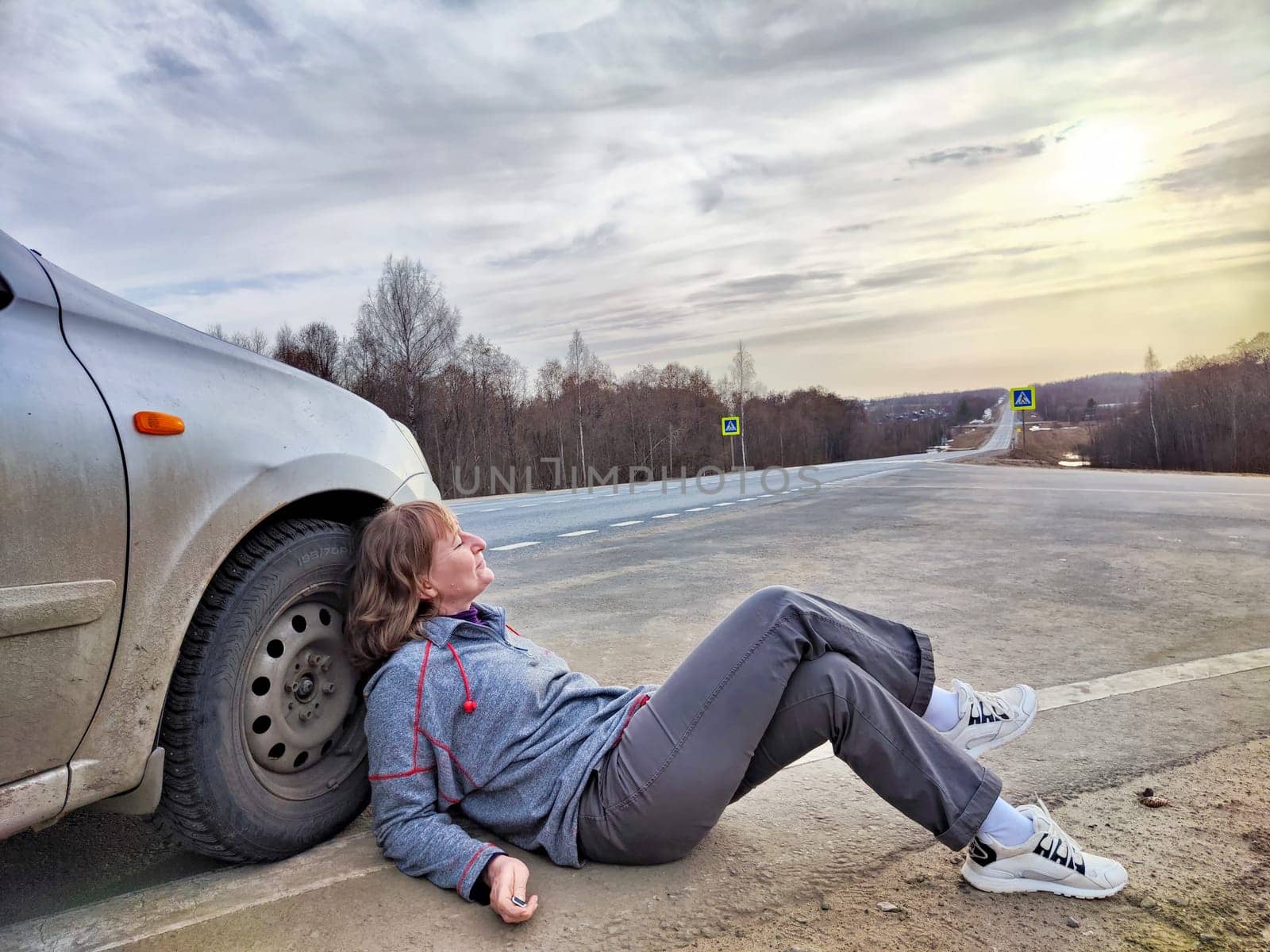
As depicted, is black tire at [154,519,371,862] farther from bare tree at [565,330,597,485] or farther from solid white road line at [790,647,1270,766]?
bare tree at [565,330,597,485]

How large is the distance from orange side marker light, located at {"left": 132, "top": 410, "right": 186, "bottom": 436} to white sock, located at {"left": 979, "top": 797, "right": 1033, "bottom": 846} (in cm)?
219

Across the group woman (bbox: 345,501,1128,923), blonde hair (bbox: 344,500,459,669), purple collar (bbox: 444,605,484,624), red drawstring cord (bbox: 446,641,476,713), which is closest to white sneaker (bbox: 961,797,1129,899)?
woman (bbox: 345,501,1128,923)

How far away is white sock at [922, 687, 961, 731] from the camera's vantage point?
2.61 m

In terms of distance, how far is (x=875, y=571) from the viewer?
7.15m

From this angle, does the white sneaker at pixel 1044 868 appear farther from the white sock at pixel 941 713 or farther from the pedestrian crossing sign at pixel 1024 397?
the pedestrian crossing sign at pixel 1024 397

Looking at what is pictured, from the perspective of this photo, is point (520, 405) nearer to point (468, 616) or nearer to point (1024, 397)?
point (1024, 397)

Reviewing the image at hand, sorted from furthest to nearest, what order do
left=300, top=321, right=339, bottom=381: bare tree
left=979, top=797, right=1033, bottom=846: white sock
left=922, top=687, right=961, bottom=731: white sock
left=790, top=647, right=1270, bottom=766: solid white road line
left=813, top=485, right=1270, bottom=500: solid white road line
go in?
left=300, top=321, right=339, bottom=381: bare tree, left=813, top=485, right=1270, bottom=500: solid white road line, left=790, top=647, right=1270, bottom=766: solid white road line, left=922, top=687, right=961, bottom=731: white sock, left=979, top=797, right=1033, bottom=846: white sock

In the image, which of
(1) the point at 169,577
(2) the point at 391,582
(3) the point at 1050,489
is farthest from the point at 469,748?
(3) the point at 1050,489

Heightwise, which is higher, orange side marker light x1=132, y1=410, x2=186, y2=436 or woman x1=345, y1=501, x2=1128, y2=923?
orange side marker light x1=132, y1=410, x2=186, y2=436

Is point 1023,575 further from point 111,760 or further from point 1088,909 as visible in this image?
point 111,760

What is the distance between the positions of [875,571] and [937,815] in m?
5.17

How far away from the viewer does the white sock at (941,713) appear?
2609mm

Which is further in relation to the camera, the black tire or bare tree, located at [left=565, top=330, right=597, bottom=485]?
bare tree, located at [left=565, top=330, right=597, bottom=485]

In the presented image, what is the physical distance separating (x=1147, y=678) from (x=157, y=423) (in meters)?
4.13
